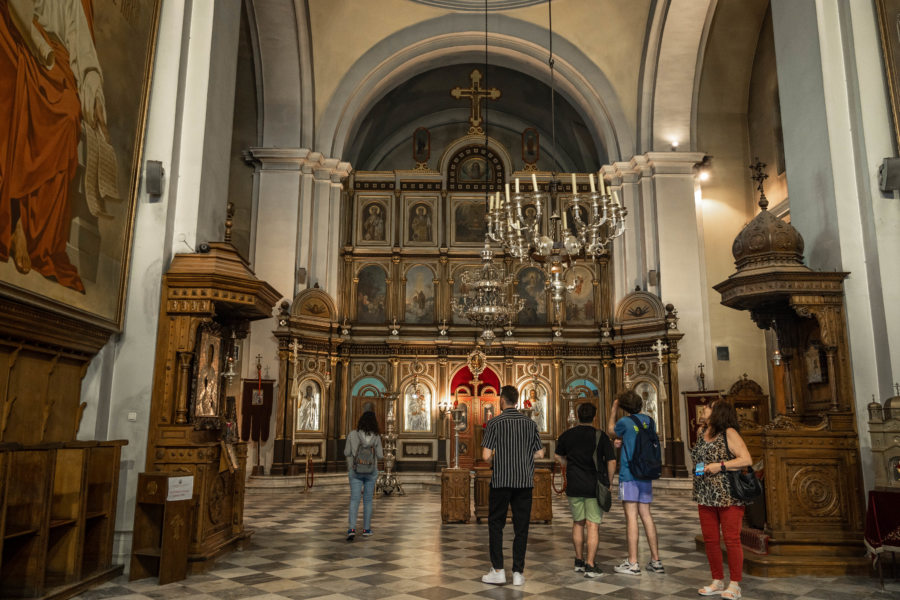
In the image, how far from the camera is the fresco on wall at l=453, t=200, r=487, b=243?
16.5 meters

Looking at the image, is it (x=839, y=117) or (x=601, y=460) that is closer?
(x=601, y=460)

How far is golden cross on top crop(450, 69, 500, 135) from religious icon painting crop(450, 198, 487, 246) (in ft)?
6.59

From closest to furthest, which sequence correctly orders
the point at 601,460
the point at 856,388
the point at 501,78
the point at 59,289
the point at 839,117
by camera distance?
the point at 59,289 < the point at 601,460 < the point at 856,388 < the point at 839,117 < the point at 501,78

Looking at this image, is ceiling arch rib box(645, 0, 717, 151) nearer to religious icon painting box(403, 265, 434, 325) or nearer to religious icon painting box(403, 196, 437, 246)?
religious icon painting box(403, 196, 437, 246)

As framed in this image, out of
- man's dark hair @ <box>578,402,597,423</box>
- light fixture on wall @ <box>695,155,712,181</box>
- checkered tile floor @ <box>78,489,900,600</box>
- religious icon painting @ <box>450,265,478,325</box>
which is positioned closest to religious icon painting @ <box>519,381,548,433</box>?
religious icon painting @ <box>450,265,478,325</box>

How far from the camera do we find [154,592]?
4879 mm

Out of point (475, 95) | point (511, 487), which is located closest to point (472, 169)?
point (475, 95)

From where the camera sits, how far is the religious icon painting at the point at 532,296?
16.2 meters

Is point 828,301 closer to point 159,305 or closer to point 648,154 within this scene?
point 159,305

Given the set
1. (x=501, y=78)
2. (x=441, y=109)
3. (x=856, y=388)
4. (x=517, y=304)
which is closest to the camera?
(x=856, y=388)

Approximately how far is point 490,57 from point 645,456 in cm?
1302

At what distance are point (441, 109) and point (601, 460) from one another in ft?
50.9

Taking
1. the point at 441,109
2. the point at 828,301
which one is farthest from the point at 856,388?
the point at 441,109

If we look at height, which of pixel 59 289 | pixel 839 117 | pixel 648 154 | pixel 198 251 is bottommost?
pixel 59 289
